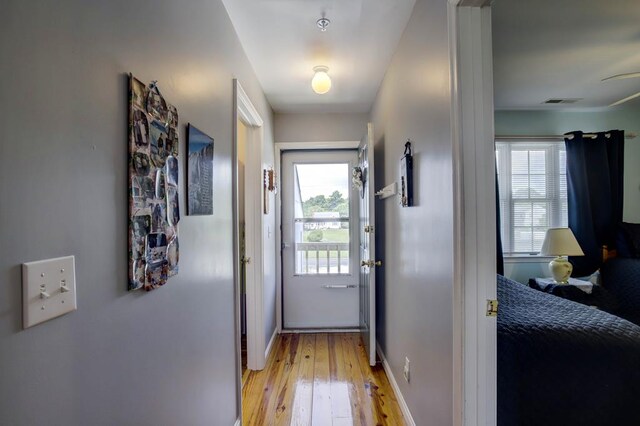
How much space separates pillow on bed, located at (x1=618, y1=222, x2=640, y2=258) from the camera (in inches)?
119

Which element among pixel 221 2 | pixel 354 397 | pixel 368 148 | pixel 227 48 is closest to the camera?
pixel 221 2

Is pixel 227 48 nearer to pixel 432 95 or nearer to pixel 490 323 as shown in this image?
pixel 432 95

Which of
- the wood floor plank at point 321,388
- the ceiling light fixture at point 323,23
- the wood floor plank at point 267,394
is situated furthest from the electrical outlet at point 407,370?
the ceiling light fixture at point 323,23

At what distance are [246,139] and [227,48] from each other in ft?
3.09

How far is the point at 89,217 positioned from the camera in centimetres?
70

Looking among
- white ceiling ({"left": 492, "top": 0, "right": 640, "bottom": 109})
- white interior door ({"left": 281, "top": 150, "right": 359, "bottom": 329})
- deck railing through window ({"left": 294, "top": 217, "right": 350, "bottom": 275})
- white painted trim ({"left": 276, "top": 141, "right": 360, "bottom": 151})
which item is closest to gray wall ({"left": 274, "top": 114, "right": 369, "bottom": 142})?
white painted trim ({"left": 276, "top": 141, "right": 360, "bottom": 151})

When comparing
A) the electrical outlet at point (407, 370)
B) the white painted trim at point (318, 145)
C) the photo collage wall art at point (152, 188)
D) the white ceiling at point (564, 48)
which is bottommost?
the electrical outlet at point (407, 370)

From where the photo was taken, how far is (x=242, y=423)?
6.20ft

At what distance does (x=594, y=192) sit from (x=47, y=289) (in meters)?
4.30

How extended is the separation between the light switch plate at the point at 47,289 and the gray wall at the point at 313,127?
2856 millimetres

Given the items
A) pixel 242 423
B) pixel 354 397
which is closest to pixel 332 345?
pixel 354 397

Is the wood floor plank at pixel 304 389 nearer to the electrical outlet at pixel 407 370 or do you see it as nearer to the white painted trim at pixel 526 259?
the electrical outlet at pixel 407 370

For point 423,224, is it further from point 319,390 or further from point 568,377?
point 319,390

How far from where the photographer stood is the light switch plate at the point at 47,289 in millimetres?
540
